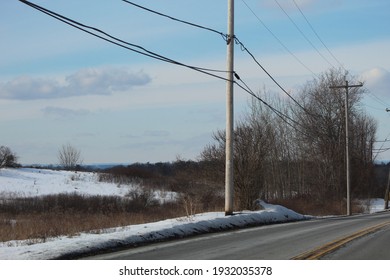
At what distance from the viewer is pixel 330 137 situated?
192 feet

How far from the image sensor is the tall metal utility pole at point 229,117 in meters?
21.0

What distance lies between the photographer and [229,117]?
842 inches

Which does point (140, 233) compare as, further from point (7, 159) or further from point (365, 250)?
point (7, 159)

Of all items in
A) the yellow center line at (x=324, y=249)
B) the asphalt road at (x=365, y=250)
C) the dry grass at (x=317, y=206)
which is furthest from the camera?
the dry grass at (x=317, y=206)

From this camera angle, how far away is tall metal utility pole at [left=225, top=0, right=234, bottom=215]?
20984 mm

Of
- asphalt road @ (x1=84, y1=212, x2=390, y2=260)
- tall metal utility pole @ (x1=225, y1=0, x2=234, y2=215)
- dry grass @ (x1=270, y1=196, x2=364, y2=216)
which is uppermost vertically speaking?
tall metal utility pole @ (x1=225, y1=0, x2=234, y2=215)

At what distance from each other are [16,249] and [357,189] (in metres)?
55.4

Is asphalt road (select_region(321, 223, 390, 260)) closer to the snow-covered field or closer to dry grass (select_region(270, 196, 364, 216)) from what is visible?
the snow-covered field

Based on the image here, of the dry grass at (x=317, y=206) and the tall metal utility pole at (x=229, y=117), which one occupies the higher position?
the tall metal utility pole at (x=229, y=117)

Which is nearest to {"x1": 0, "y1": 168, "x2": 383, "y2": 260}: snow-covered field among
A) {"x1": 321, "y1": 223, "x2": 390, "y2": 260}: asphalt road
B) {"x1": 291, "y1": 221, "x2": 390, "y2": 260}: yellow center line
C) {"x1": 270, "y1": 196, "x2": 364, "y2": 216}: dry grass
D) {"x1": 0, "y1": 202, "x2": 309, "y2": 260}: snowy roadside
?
{"x1": 0, "y1": 202, "x2": 309, "y2": 260}: snowy roadside

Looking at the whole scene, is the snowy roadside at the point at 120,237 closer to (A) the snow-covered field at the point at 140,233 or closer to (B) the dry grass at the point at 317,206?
(A) the snow-covered field at the point at 140,233

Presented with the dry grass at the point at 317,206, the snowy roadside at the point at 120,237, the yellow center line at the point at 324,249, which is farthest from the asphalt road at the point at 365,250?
the dry grass at the point at 317,206

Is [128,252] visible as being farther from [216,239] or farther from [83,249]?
[216,239]

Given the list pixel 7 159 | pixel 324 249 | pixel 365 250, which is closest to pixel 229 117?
pixel 324 249
